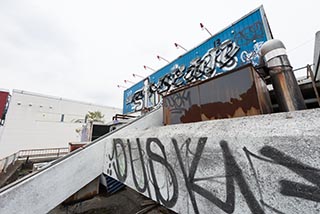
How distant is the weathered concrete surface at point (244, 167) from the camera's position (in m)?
1.32

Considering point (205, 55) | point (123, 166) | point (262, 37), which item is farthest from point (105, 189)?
point (262, 37)

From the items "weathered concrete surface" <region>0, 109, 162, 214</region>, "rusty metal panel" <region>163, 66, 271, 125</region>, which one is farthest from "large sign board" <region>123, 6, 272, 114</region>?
"weathered concrete surface" <region>0, 109, 162, 214</region>

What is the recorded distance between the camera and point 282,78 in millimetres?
3164

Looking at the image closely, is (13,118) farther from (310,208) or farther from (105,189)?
(310,208)

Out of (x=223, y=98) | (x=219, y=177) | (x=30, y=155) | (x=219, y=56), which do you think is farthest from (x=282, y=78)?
(x=30, y=155)

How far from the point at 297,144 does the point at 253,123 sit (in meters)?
0.61

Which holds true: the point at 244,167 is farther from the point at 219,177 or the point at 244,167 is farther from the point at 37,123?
the point at 37,123

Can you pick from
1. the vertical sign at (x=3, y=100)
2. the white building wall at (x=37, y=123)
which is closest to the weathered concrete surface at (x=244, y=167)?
the white building wall at (x=37, y=123)

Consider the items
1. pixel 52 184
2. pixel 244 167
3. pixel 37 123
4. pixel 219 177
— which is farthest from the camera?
pixel 37 123

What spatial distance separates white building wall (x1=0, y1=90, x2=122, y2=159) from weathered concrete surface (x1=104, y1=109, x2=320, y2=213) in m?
29.0

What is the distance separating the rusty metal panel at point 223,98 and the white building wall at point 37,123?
27900 mm

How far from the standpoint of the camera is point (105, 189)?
892 centimetres

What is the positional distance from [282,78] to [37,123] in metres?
32.3

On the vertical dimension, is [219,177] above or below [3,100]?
below
